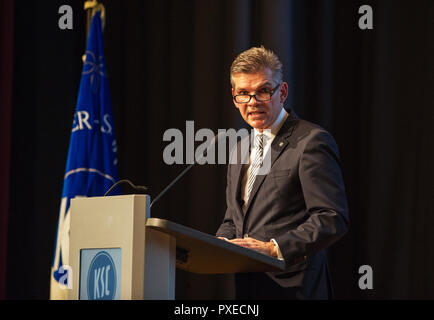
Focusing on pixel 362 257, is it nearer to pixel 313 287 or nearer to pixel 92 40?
pixel 313 287

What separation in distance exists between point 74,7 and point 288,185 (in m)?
3.13

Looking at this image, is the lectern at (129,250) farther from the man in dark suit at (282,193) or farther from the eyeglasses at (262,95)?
the eyeglasses at (262,95)

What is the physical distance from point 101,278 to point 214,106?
244 cm

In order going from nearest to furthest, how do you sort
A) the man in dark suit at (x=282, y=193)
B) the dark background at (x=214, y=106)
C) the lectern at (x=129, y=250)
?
the lectern at (x=129, y=250) → the man in dark suit at (x=282, y=193) → the dark background at (x=214, y=106)

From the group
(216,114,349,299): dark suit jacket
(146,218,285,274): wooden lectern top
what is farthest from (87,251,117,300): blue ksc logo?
(216,114,349,299): dark suit jacket

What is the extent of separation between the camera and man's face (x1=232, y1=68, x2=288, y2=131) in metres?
2.42

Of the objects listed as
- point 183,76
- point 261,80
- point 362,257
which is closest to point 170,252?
point 261,80

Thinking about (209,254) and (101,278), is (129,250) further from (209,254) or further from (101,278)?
(209,254)

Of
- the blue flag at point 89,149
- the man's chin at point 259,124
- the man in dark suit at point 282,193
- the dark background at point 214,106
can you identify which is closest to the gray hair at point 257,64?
the man in dark suit at point 282,193

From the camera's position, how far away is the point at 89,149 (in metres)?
4.06

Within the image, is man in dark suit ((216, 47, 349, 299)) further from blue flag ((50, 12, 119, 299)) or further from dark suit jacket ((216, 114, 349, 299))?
blue flag ((50, 12, 119, 299))

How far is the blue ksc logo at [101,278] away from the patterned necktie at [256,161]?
96 centimetres

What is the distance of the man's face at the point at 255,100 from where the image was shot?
242 cm

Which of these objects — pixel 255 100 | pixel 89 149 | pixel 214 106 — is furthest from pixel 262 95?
pixel 89 149
